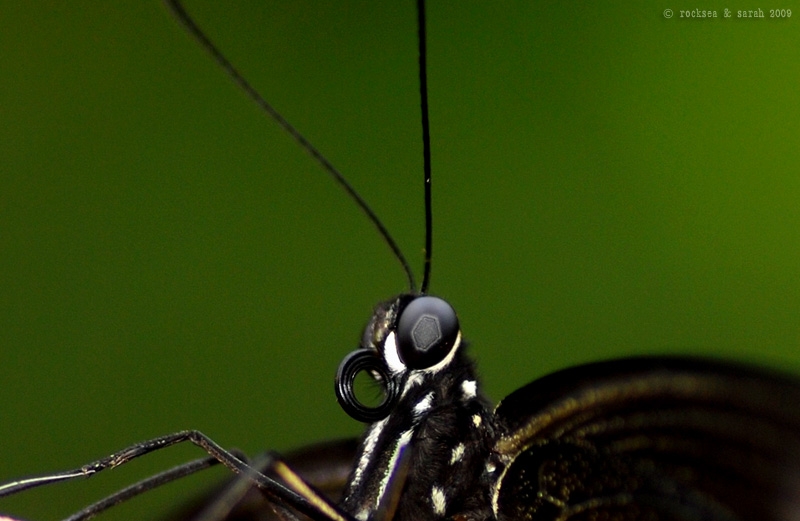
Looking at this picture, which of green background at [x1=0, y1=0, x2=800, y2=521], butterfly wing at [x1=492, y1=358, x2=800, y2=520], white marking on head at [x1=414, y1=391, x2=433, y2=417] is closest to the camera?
butterfly wing at [x1=492, y1=358, x2=800, y2=520]

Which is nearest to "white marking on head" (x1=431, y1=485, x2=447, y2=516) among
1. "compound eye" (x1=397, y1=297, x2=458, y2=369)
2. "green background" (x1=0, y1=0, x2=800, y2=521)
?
"compound eye" (x1=397, y1=297, x2=458, y2=369)

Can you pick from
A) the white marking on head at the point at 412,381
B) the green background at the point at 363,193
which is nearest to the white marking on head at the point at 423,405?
the white marking on head at the point at 412,381

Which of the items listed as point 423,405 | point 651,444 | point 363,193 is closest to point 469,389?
point 423,405

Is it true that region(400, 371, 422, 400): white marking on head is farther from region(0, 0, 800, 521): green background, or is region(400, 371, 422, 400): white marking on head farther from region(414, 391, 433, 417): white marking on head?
region(0, 0, 800, 521): green background

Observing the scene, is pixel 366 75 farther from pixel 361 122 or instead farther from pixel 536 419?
pixel 536 419

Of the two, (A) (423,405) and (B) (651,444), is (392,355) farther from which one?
(B) (651,444)

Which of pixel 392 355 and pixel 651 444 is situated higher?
pixel 392 355
